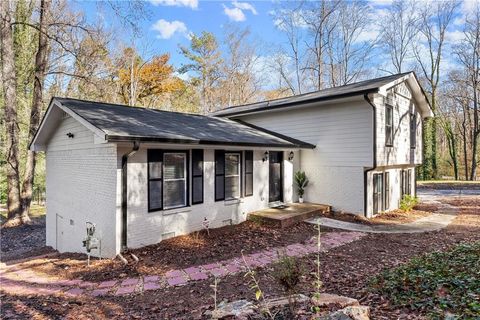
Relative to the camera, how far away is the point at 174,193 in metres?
7.67

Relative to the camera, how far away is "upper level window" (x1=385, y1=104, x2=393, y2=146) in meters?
10.5

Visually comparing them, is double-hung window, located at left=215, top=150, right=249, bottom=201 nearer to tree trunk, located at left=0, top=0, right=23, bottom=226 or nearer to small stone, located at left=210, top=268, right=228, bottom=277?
small stone, located at left=210, top=268, right=228, bottom=277

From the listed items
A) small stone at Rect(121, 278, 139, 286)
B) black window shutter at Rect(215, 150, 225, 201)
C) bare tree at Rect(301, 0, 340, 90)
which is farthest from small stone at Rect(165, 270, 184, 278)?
bare tree at Rect(301, 0, 340, 90)

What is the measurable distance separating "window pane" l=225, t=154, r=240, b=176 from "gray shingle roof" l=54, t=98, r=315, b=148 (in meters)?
0.63

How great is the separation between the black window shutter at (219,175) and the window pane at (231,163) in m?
0.24

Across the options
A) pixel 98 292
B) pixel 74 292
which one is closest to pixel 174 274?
pixel 98 292

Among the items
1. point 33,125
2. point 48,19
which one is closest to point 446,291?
point 33,125

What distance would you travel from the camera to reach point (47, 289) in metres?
5.10

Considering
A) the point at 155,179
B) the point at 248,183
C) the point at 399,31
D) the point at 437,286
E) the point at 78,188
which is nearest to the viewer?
the point at 437,286

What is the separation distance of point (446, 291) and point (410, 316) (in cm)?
78

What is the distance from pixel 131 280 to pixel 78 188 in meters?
4.20

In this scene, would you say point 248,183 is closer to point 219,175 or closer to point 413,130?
point 219,175

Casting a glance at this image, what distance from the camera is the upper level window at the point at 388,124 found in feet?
34.3

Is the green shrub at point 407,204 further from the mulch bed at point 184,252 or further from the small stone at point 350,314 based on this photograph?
the small stone at point 350,314
